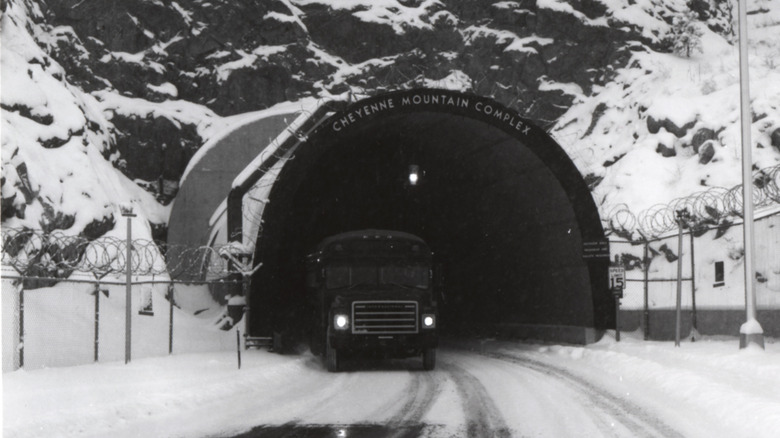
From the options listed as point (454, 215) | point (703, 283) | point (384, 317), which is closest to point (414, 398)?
point (384, 317)

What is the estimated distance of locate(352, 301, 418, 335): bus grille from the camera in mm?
19812

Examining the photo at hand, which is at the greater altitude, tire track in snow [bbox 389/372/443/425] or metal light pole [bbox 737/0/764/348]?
metal light pole [bbox 737/0/764/348]

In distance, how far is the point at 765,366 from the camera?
14656 mm

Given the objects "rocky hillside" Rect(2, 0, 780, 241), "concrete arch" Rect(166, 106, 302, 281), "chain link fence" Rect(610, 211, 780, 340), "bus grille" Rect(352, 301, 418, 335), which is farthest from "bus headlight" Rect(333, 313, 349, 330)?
"concrete arch" Rect(166, 106, 302, 281)

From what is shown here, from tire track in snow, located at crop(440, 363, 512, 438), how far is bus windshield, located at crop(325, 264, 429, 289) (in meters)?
2.83

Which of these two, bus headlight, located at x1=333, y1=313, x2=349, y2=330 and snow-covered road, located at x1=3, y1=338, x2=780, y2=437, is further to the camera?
bus headlight, located at x1=333, y1=313, x2=349, y2=330

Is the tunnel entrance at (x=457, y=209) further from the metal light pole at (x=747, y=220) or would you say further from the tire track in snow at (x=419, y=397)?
the metal light pole at (x=747, y=220)

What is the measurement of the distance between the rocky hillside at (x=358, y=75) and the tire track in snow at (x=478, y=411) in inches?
644

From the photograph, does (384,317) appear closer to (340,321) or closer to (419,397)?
(340,321)

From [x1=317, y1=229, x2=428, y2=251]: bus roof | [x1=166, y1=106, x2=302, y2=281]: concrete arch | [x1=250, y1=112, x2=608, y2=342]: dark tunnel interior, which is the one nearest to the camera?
[x1=317, y1=229, x2=428, y2=251]: bus roof

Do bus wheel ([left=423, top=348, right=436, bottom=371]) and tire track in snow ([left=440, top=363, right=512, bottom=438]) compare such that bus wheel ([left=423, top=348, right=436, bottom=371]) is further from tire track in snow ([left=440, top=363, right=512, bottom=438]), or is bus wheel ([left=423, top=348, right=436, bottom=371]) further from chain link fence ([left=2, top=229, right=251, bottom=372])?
chain link fence ([left=2, top=229, right=251, bottom=372])

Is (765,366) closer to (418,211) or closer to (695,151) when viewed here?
(695,151)

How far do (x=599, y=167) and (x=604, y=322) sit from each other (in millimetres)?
14464

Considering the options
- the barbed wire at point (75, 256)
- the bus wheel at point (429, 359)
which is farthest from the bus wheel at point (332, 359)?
the barbed wire at point (75, 256)
